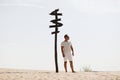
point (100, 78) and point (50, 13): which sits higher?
point (50, 13)

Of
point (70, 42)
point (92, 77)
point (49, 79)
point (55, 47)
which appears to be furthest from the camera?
point (55, 47)

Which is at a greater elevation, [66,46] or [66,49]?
[66,46]

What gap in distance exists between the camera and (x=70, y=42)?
1684 centimetres

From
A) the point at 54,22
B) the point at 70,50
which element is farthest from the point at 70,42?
the point at 54,22

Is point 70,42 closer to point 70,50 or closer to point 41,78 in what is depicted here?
point 70,50

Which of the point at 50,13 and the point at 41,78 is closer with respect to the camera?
the point at 41,78

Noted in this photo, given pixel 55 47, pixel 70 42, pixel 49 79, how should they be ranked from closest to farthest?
pixel 49 79 → pixel 70 42 → pixel 55 47

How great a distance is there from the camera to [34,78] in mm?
13359

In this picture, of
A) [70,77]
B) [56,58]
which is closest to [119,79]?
[70,77]

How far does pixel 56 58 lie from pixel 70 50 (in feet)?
4.86

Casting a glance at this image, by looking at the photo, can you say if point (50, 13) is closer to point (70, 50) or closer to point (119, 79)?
point (70, 50)

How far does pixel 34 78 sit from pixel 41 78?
31cm

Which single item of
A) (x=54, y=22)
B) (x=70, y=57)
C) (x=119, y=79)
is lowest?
(x=119, y=79)

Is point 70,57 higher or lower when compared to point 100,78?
higher
